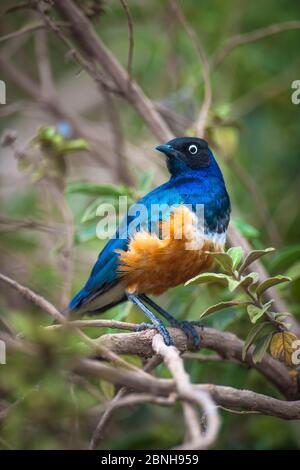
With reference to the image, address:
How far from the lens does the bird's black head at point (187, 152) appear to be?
4477mm

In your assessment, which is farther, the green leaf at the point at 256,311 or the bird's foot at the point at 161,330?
the bird's foot at the point at 161,330

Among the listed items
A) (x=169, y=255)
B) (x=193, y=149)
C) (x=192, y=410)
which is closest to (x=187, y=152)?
(x=193, y=149)

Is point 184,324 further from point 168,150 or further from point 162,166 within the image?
point 162,166

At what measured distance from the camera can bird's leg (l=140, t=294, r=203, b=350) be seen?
387cm

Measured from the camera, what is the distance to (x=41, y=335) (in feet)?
6.18

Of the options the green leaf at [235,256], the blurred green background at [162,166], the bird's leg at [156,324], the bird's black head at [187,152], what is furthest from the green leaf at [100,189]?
the green leaf at [235,256]

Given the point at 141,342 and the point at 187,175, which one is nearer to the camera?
the point at 141,342

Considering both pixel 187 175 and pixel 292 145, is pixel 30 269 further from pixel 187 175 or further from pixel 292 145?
pixel 292 145

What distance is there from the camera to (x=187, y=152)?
4520 mm

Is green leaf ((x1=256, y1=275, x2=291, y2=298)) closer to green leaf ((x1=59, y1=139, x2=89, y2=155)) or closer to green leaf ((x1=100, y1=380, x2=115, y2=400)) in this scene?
green leaf ((x1=100, y1=380, x2=115, y2=400))

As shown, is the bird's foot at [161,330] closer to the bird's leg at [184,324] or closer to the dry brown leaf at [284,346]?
the bird's leg at [184,324]

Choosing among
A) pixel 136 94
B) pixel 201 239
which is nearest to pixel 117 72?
pixel 136 94

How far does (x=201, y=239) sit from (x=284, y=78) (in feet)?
7.51
